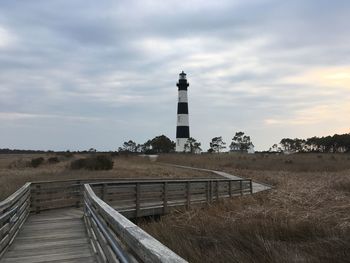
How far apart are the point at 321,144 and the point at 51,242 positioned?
126m

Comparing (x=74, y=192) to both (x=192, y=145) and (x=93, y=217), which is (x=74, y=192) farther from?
(x=192, y=145)

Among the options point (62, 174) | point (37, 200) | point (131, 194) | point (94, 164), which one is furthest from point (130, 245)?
point (94, 164)

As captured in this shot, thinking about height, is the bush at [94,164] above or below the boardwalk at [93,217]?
above

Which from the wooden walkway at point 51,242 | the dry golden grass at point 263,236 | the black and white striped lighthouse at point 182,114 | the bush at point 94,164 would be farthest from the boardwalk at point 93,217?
the black and white striped lighthouse at point 182,114

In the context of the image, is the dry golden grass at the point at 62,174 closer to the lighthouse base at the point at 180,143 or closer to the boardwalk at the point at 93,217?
the boardwalk at the point at 93,217

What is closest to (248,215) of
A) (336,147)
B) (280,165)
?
(280,165)

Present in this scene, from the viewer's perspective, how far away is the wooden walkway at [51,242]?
903 cm

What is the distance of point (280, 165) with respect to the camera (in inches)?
2283

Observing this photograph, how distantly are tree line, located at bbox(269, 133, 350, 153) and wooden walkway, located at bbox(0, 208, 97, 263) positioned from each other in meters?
105

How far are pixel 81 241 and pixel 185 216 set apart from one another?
625 cm

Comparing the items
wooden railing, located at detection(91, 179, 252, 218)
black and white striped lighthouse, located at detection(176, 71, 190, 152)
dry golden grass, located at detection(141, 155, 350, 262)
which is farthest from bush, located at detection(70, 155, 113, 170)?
black and white striped lighthouse, located at detection(176, 71, 190, 152)

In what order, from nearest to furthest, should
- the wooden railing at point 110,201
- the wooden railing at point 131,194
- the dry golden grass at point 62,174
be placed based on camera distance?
the wooden railing at point 110,201, the wooden railing at point 131,194, the dry golden grass at point 62,174

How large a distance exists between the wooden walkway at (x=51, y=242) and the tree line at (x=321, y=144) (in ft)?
345

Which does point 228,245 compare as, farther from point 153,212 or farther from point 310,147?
point 310,147
